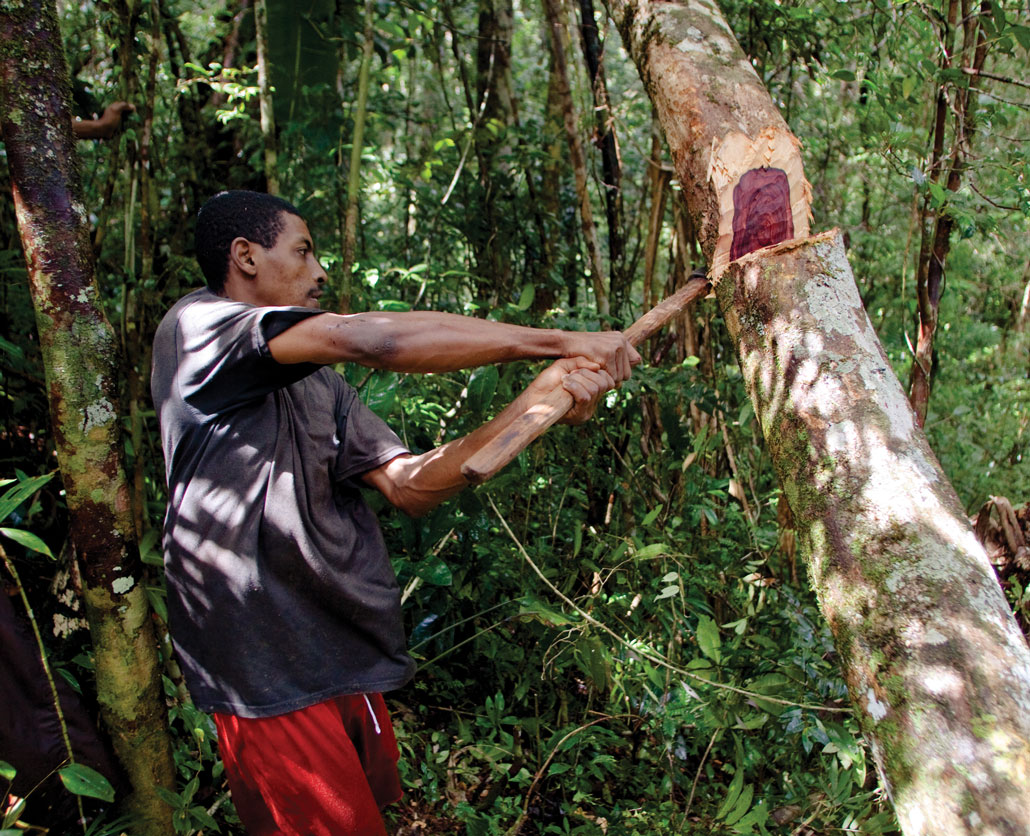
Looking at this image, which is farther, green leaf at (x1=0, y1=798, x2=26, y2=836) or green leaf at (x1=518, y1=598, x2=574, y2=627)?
green leaf at (x1=518, y1=598, x2=574, y2=627)

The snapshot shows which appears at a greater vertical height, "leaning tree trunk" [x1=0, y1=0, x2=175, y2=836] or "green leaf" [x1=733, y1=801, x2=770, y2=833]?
"leaning tree trunk" [x1=0, y1=0, x2=175, y2=836]

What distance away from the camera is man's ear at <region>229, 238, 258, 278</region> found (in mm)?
1919

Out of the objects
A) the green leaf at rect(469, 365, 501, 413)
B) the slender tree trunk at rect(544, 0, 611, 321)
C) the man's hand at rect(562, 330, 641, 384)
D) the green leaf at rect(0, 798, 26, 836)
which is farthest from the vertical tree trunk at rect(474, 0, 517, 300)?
the green leaf at rect(0, 798, 26, 836)

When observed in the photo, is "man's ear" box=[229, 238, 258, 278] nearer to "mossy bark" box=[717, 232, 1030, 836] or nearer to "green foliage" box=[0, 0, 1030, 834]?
"green foliage" box=[0, 0, 1030, 834]

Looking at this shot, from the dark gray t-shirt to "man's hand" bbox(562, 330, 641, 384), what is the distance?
569mm

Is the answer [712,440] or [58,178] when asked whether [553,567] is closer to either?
[712,440]

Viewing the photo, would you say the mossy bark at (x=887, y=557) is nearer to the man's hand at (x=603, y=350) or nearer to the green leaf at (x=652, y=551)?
the man's hand at (x=603, y=350)

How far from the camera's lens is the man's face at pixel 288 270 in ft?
6.37

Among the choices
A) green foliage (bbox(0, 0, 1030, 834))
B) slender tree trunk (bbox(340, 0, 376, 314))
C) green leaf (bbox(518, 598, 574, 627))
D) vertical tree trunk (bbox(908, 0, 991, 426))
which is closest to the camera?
green leaf (bbox(518, 598, 574, 627))

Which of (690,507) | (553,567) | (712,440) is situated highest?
(712,440)

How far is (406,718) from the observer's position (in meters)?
2.89

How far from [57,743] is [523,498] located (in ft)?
5.64

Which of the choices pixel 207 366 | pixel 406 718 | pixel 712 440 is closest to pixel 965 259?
pixel 712 440

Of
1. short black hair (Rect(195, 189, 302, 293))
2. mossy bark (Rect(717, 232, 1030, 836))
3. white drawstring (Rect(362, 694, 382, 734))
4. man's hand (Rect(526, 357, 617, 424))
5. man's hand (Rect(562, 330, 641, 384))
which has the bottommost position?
white drawstring (Rect(362, 694, 382, 734))
